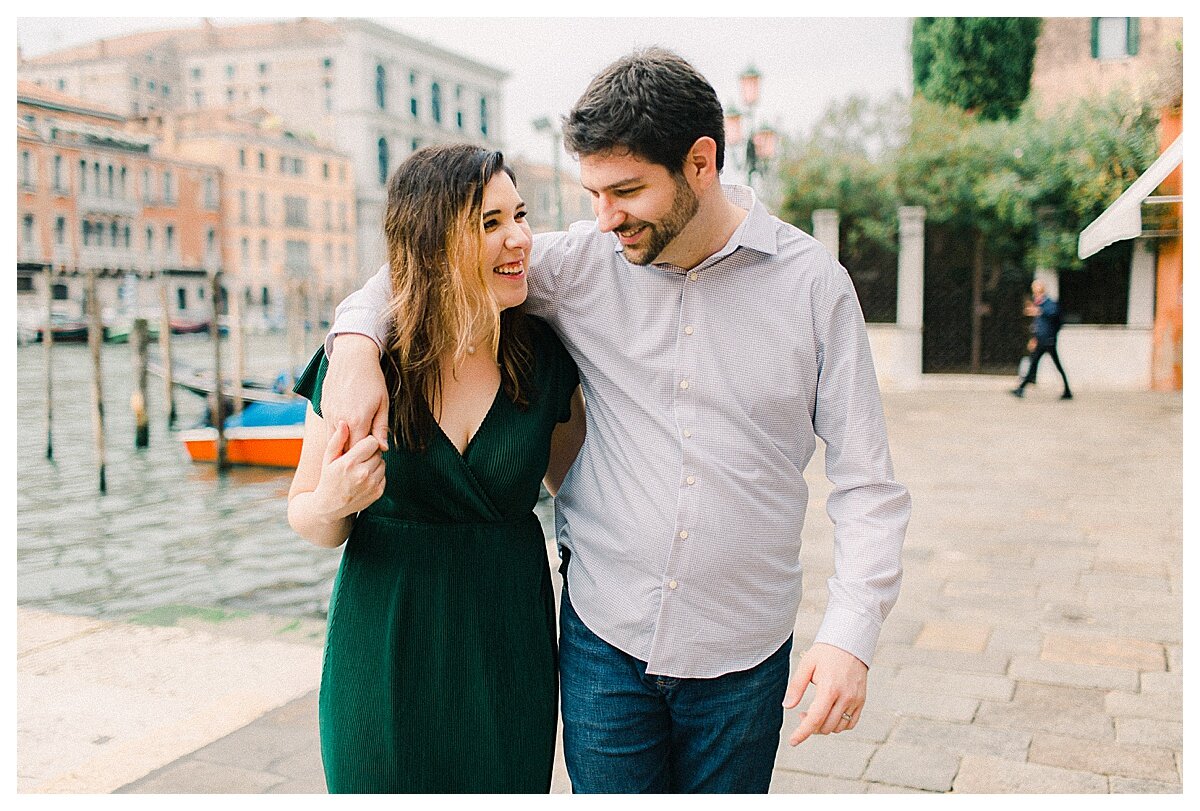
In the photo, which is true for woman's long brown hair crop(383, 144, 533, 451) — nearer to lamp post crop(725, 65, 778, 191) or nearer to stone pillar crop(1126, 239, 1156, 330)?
lamp post crop(725, 65, 778, 191)

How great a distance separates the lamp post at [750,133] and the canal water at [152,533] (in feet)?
13.5

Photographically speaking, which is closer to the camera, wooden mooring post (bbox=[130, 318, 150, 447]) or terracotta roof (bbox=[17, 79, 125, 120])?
terracotta roof (bbox=[17, 79, 125, 120])

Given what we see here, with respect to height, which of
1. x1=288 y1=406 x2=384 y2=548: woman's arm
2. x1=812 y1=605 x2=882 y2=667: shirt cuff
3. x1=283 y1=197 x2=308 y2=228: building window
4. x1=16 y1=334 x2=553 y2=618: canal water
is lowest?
x1=16 y1=334 x2=553 y2=618: canal water

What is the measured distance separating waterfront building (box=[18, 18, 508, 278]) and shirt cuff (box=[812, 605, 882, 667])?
26.7 m

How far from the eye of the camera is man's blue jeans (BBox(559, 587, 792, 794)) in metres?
1.44

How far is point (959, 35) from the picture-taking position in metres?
16.0

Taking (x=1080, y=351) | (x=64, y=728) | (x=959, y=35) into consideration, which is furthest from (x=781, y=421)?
(x=959, y=35)

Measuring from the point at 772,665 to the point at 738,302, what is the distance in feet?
1.63

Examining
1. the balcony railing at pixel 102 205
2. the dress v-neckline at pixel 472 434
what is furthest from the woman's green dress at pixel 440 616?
the balcony railing at pixel 102 205

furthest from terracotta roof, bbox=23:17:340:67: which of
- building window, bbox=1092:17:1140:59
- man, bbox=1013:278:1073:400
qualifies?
building window, bbox=1092:17:1140:59

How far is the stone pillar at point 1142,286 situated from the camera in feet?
41.9

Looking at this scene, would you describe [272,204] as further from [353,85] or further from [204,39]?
[353,85]

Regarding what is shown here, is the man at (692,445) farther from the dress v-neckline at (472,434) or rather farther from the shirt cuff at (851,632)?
the dress v-neckline at (472,434)
